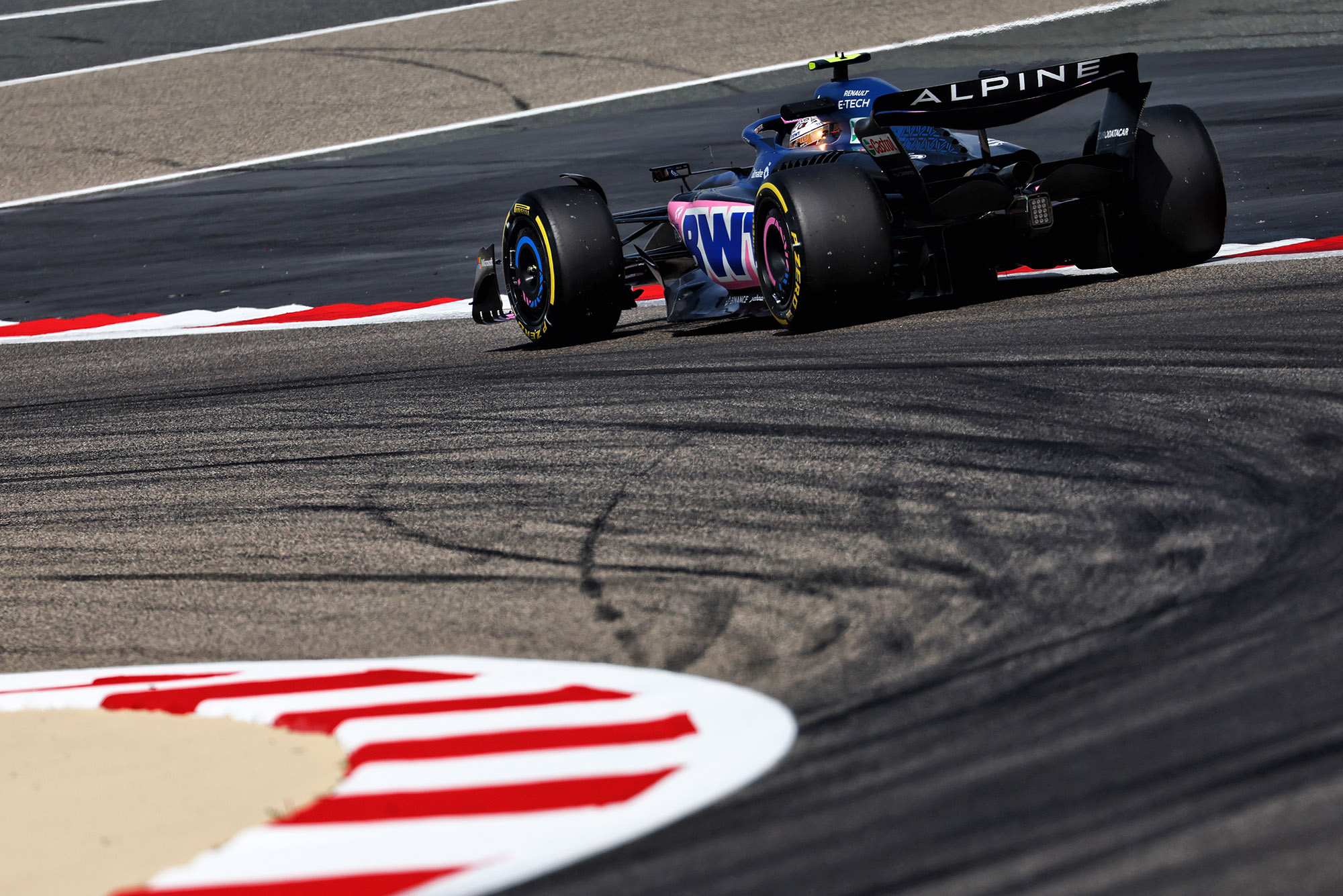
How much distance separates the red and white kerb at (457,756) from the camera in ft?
8.62

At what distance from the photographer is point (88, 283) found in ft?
44.2

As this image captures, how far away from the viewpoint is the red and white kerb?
8.62 ft

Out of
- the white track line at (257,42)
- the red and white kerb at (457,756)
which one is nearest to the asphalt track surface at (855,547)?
the red and white kerb at (457,756)

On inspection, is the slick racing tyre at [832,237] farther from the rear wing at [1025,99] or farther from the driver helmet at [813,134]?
the driver helmet at [813,134]

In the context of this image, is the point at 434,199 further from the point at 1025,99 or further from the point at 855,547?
the point at 855,547

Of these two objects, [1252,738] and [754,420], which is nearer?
[1252,738]

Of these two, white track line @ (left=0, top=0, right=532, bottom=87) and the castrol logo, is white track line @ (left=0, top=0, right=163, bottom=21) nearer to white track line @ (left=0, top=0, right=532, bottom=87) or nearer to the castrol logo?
white track line @ (left=0, top=0, right=532, bottom=87)

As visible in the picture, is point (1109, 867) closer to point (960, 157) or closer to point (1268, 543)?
point (1268, 543)

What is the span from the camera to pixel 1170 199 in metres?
7.84

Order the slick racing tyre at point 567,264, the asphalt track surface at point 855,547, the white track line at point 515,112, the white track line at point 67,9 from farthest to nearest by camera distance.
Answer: the white track line at point 67,9, the white track line at point 515,112, the slick racing tyre at point 567,264, the asphalt track surface at point 855,547

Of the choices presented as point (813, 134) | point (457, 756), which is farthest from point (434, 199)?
point (457, 756)

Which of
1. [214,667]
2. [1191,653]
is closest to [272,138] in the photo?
[214,667]

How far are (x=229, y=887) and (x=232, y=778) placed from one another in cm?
62

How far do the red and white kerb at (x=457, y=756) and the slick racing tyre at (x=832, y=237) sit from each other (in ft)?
13.1
